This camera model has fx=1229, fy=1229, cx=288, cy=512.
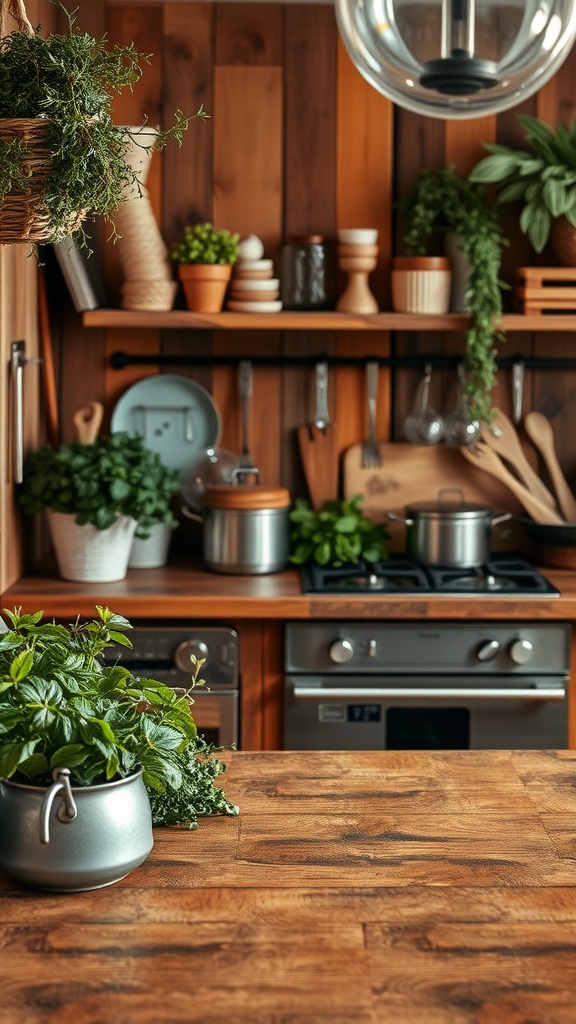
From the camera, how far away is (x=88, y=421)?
3.49 metres

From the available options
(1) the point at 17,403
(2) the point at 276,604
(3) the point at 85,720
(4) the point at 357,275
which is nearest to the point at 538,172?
(4) the point at 357,275

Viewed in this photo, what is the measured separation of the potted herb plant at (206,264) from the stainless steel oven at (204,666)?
94 cm

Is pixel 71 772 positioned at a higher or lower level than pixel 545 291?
lower

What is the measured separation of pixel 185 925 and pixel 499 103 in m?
0.94

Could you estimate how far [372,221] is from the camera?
143 inches

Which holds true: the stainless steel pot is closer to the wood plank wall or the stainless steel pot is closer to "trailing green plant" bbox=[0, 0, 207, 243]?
the wood plank wall

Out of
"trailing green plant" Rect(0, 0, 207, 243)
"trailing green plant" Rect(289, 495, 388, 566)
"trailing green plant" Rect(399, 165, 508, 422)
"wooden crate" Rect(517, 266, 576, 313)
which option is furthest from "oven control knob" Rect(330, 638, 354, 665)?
"trailing green plant" Rect(0, 0, 207, 243)

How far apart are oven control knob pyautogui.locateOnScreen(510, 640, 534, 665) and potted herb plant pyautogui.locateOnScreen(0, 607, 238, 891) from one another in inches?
68.9

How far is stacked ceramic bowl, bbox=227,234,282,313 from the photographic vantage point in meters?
3.44

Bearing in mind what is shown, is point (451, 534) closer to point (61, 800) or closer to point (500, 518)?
point (500, 518)

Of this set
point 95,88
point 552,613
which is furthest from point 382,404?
point 95,88

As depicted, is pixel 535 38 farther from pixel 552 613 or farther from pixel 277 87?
pixel 277 87

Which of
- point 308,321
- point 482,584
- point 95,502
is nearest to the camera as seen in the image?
point 95,502

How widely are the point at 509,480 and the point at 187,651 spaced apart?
1115 millimetres
